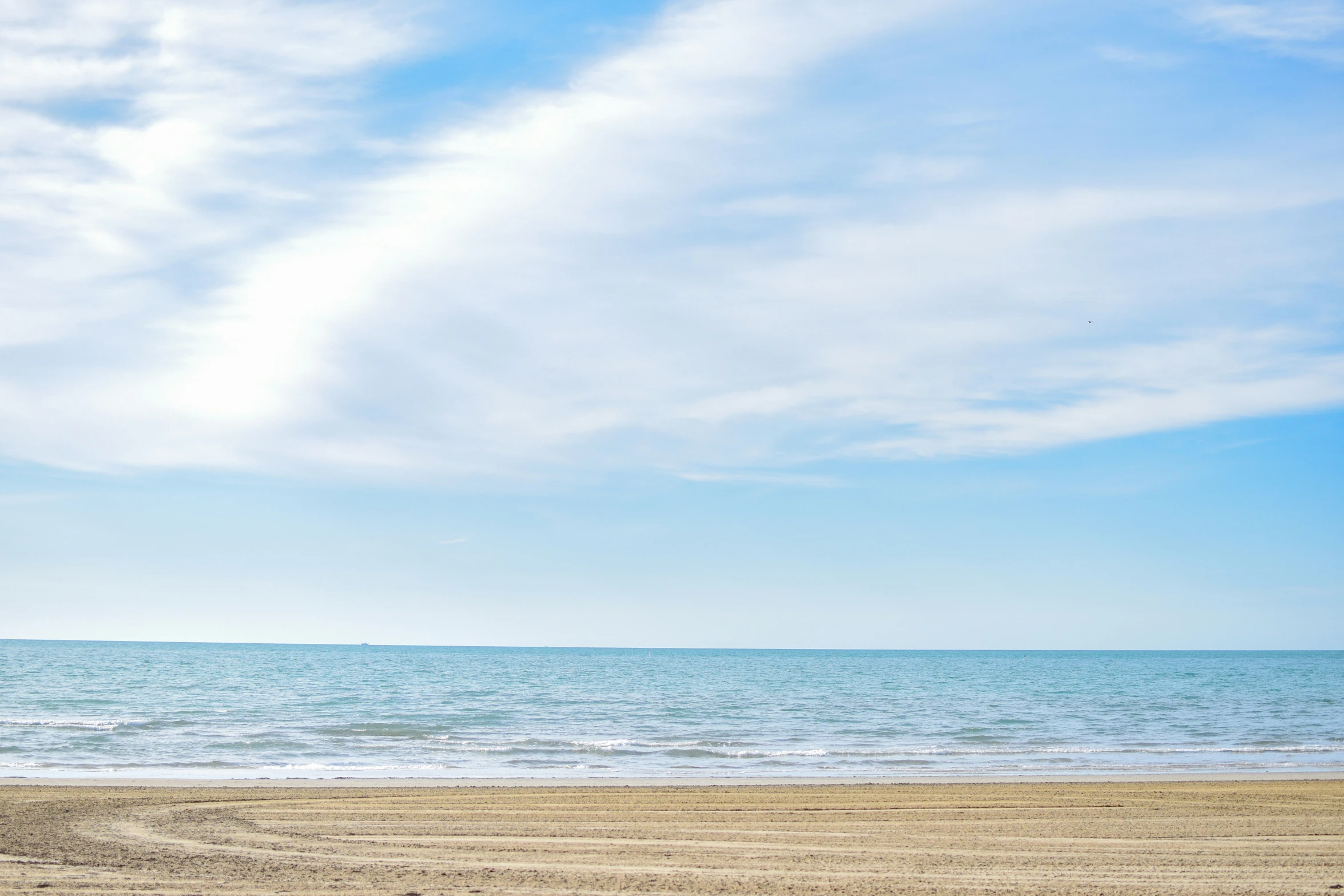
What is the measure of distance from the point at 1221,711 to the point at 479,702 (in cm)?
3068

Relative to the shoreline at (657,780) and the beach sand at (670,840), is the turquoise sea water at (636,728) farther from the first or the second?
the beach sand at (670,840)

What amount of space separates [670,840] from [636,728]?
1918 cm

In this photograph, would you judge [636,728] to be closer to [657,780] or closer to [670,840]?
[657,780]

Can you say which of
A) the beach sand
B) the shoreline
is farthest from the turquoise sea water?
the beach sand

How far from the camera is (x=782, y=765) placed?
77.0 ft

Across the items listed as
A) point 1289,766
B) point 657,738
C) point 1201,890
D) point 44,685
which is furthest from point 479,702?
point 1201,890

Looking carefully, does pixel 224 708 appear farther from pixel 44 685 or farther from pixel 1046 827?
pixel 1046 827

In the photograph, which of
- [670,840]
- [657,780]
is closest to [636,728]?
[657,780]

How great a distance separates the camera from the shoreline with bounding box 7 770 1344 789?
61.9ft

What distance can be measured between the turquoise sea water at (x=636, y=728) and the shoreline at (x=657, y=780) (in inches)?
37.6

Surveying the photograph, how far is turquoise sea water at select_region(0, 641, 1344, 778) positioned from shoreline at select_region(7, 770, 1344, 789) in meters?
0.95

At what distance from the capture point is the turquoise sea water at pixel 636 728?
23.1 meters

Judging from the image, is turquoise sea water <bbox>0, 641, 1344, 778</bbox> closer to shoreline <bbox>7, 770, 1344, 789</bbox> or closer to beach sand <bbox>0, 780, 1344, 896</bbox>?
shoreline <bbox>7, 770, 1344, 789</bbox>

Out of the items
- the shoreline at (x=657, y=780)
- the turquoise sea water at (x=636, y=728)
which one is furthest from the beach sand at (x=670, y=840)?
the turquoise sea water at (x=636, y=728)
